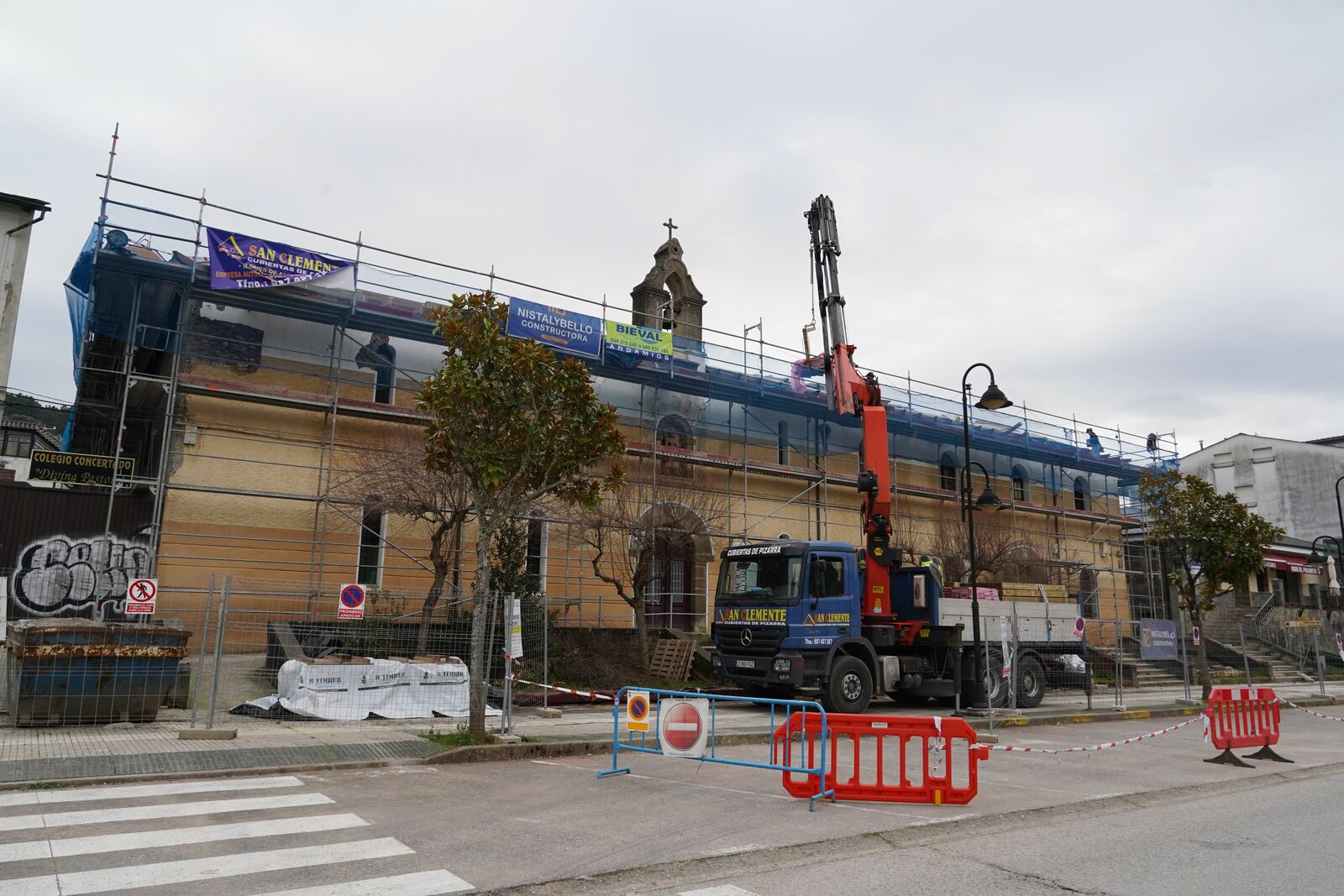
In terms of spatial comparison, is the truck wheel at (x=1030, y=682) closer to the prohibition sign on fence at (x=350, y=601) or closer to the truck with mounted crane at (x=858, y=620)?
the truck with mounted crane at (x=858, y=620)

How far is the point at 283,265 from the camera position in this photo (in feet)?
62.1

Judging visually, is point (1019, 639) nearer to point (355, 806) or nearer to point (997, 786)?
point (997, 786)

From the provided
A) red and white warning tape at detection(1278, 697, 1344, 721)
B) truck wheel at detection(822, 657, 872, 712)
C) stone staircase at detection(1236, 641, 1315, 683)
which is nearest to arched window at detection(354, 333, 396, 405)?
truck wheel at detection(822, 657, 872, 712)

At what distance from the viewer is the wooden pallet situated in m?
19.4

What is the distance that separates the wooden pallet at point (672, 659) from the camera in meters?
19.4

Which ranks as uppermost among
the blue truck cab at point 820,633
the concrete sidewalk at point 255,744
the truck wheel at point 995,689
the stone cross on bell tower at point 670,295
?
the stone cross on bell tower at point 670,295

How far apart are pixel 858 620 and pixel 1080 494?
2449 cm

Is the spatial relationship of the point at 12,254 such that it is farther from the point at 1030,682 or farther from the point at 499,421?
the point at 1030,682

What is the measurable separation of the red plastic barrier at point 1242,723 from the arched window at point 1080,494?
24.2m

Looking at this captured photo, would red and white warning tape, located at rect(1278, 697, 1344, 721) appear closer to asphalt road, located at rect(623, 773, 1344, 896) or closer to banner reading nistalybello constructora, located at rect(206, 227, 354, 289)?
asphalt road, located at rect(623, 773, 1344, 896)

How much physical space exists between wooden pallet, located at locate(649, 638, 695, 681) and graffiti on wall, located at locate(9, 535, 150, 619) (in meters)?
10.6

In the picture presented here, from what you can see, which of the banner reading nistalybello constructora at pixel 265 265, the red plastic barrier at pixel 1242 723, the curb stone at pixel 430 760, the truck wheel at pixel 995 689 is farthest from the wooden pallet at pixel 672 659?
the banner reading nistalybello constructora at pixel 265 265

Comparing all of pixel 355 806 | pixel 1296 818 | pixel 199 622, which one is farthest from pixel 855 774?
pixel 199 622

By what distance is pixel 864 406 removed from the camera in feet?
59.7
